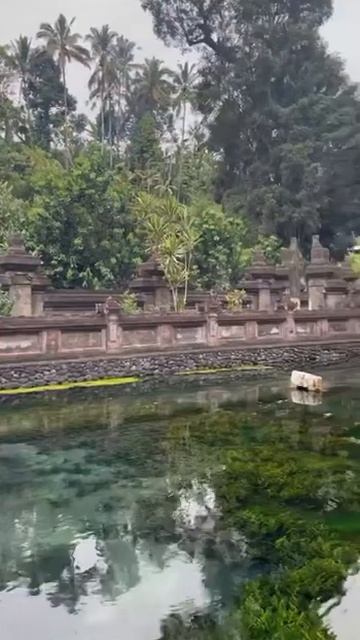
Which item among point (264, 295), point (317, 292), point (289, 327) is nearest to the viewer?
point (289, 327)

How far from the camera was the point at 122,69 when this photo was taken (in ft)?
237

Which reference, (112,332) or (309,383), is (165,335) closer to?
(112,332)

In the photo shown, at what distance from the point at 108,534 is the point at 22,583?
1.49 m

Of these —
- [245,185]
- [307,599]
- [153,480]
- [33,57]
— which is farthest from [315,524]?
[33,57]

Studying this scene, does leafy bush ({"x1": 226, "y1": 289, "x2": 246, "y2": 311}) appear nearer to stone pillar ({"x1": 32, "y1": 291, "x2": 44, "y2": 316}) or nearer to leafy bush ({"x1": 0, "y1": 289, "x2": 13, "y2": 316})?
stone pillar ({"x1": 32, "y1": 291, "x2": 44, "y2": 316})

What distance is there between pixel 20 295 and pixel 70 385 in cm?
787

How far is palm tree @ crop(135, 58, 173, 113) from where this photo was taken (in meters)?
71.1

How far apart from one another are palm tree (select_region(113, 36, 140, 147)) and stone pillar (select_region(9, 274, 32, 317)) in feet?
161

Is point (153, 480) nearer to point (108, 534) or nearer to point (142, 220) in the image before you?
point (108, 534)

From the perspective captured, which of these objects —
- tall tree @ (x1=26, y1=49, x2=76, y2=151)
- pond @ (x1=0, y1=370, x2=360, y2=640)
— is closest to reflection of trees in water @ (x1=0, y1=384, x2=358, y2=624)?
pond @ (x1=0, y1=370, x2=360, y2=640)

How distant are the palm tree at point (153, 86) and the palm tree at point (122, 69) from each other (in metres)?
1.03

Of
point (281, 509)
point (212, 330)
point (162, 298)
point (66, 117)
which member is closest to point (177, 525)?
point (281, 509)

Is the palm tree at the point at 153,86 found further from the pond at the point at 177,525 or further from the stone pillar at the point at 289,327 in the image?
the pond at the point at 177,525

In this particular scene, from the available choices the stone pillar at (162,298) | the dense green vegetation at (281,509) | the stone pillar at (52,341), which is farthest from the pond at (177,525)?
the stone pillar at (162,298)
